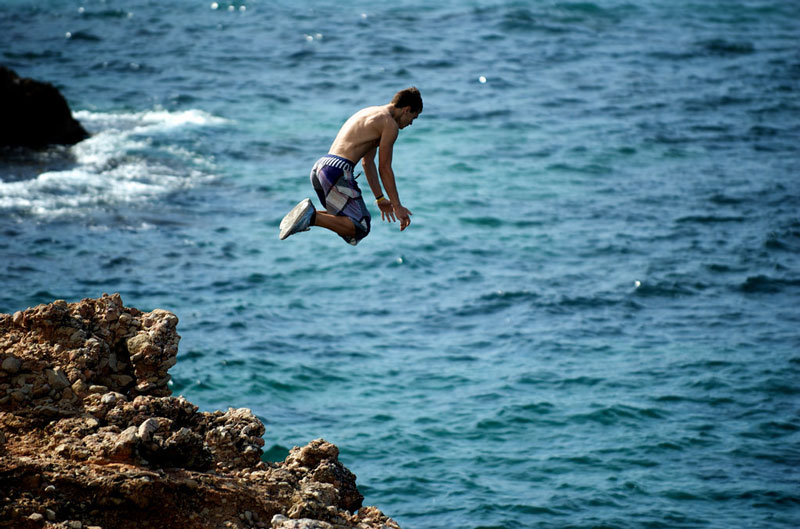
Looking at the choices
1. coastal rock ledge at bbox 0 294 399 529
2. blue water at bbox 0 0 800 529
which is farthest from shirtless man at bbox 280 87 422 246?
blue water at bbox 0 0 800 529

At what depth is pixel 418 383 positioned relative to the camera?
21375mm

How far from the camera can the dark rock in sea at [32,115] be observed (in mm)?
29828

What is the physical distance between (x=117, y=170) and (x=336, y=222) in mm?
20087

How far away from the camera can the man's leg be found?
11.1m

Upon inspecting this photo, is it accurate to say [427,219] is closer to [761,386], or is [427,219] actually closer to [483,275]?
[483,275]

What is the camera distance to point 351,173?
11164 millimetres

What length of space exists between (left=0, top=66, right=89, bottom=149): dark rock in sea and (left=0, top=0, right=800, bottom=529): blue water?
892 millimetres

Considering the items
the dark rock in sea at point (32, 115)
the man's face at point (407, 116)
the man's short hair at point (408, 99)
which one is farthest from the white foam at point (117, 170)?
the man's short hair at point (408, 99)

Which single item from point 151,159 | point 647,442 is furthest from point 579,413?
point 151,159

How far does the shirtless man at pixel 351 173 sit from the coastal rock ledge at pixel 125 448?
2066 millimetres

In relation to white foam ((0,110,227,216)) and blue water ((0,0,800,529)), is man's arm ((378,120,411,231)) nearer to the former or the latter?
blue water ((0,0,800,529))

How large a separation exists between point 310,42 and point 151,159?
14607mm

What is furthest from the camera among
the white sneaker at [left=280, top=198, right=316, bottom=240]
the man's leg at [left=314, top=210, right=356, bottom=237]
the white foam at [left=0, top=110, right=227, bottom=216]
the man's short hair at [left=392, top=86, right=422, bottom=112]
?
the white foam at [left=0, top=110, right=227, bottom=216]

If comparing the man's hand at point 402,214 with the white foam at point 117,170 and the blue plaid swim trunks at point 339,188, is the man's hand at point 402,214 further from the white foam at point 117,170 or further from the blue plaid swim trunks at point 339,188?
the white foam at point 117,170
